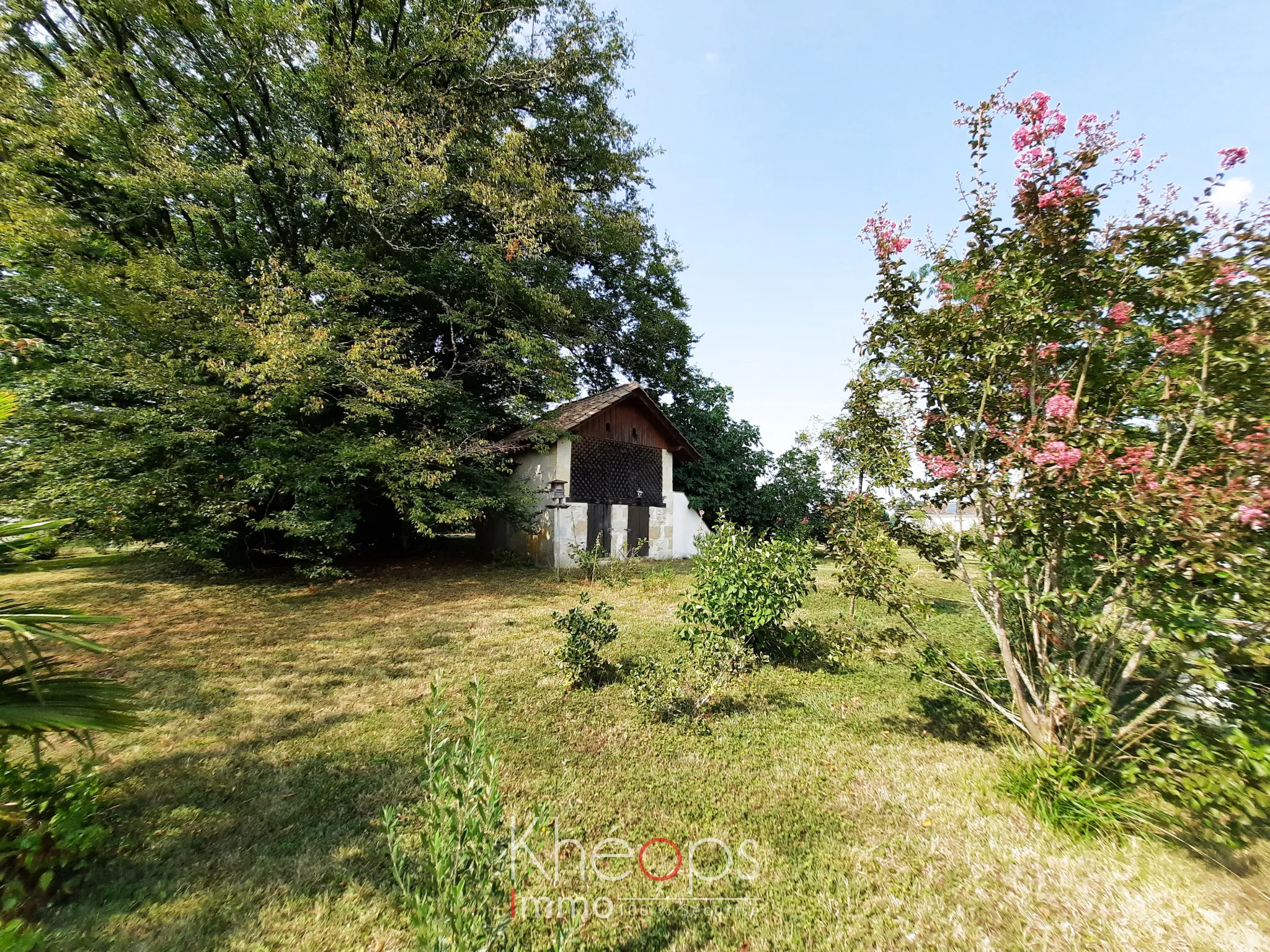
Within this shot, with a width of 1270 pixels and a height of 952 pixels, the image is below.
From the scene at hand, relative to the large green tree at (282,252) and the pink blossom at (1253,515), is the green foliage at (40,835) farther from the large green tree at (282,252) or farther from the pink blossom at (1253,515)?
the large green tree at (282,252)

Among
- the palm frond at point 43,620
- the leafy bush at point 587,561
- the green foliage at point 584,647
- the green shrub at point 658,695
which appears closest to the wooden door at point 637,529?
the leafy bush at point 587,561

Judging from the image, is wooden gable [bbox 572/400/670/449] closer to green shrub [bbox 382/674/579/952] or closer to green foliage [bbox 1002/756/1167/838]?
green foliage [bbox 1002/756/1167/838]

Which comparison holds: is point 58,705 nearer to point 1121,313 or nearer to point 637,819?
point 637,819

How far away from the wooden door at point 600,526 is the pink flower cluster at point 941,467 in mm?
12495

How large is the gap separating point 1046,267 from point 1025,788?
366cm

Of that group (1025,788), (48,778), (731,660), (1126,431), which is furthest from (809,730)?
(48,778)

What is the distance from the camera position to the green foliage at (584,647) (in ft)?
18.0

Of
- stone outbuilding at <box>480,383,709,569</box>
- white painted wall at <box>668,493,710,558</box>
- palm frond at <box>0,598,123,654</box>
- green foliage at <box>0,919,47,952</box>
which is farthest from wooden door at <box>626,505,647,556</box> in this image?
green foliage at <box>0,919,47,952</box>

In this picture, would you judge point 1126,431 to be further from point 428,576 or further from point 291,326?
point 428,576

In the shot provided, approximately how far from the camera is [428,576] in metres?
12.8

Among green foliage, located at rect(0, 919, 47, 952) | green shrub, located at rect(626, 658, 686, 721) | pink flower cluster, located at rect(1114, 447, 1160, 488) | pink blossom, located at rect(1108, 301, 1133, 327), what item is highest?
pink blossom, located at rect(1108, 301, 1133, 327)

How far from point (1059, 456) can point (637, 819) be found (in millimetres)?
3521

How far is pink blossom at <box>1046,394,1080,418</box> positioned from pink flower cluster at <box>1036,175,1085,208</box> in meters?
1.34

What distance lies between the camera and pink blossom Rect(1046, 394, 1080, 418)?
2967mm
